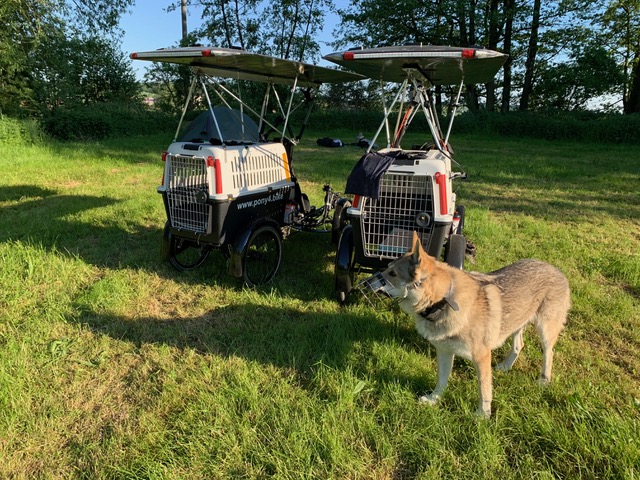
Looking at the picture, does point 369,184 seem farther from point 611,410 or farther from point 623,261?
point 623,261

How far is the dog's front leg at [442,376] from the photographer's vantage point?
9.47ft

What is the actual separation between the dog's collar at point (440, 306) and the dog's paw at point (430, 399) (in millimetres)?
621

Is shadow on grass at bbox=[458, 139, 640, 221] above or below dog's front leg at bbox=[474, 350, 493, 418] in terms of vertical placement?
above

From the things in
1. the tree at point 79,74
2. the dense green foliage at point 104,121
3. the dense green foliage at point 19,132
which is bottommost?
the dense green foliage at point 19,132

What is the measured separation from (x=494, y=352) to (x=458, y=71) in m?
3.32

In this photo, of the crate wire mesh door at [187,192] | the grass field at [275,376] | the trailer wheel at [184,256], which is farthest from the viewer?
the trailer wheel at [184,256]

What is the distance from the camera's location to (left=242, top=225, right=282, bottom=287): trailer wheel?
4727mm

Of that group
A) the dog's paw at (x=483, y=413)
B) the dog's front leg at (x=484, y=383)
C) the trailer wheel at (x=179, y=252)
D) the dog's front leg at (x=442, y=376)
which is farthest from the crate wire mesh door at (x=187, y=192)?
the dog's paw at (x=483, y=413)

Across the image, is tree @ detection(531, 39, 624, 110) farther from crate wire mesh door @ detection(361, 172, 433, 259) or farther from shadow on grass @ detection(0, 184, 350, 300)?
crate wire mesh door @ detection(361, 172, 433, 259)

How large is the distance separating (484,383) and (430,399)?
41cm

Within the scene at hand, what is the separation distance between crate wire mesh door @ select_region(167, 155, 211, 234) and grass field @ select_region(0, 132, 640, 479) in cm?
80

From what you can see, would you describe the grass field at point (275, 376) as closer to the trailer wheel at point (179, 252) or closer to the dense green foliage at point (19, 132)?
the trailer wheel at point (179, 252)

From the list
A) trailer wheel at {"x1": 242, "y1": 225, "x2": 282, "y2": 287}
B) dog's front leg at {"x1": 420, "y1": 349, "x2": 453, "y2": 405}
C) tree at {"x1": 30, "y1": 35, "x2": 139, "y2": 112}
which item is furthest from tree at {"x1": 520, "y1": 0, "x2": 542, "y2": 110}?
dog's front leg at {"x1": 420, "y1": 349, "x2": 453, "y2": 405}

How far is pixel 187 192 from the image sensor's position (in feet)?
14.9
